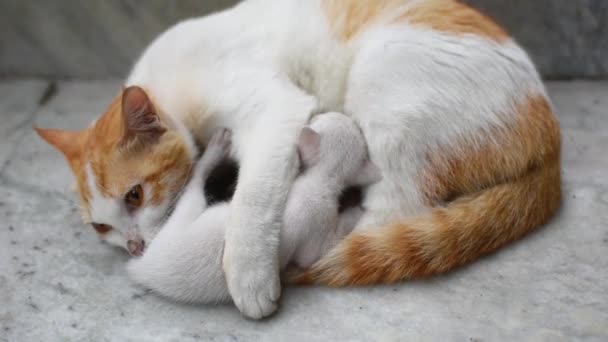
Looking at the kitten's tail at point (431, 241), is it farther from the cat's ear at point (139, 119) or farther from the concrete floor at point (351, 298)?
the cat's ear at point (139, 119)

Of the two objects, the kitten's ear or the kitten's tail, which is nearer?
the kitten's tail

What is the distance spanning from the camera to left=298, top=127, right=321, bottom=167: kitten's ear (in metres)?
1.62

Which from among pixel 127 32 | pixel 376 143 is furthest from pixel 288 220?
pixel 127 32

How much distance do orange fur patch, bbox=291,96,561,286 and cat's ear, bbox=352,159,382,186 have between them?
127 mm

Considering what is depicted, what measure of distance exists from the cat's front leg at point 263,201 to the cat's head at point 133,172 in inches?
7.6

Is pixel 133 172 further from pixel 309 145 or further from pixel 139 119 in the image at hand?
pixel 309 145

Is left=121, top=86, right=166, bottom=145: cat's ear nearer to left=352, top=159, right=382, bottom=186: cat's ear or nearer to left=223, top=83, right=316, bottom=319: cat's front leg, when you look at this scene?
left=223, top=83, right=316, bottom=319: cat's front leg

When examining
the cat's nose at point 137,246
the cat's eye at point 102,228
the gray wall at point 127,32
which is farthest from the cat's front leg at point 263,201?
the gray wall at point 127,32

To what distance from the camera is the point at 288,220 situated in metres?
1.53

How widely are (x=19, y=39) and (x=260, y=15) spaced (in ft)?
5.02

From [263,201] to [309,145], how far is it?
21cm

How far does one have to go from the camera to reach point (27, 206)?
6.55 feet

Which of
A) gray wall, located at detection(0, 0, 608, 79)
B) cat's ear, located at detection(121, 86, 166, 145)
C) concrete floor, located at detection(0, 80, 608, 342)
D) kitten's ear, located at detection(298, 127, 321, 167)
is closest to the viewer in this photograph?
concrete floor, located at detection(0, 80, 608, 342)

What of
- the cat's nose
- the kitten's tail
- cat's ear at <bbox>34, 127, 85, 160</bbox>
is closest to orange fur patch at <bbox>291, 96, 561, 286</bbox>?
the kitten's tail
